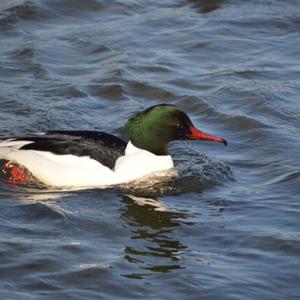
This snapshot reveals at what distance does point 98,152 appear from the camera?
11.3m

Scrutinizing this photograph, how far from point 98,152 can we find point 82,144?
18 centimetres

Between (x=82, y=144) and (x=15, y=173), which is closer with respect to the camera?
(x=82, y=144)

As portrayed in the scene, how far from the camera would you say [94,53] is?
614 inches

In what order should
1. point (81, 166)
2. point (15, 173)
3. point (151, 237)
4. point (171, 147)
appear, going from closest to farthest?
1. point (151, 237)
2. point (81, 166)
3. point (15, 173)
4. point (171, 147)

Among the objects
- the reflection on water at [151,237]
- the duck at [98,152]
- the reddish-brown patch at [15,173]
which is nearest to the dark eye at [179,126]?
the duck at [98,152]

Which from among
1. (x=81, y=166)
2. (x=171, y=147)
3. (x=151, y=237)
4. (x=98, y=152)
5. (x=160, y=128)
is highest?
(x=160, y=128)

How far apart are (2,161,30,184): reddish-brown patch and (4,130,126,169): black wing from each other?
0.75 feet

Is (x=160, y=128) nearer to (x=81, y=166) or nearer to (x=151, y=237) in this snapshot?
(x=81, y=166)

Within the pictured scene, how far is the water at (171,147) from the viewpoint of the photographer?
8812mm

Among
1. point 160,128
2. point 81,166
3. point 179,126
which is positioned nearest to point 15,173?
point 81,166

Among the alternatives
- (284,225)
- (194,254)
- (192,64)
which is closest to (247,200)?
(284,225)

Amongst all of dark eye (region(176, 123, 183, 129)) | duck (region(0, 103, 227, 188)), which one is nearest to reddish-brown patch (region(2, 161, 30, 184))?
duck (region(0, 103, 227, 188))

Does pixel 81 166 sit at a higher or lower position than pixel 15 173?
higher

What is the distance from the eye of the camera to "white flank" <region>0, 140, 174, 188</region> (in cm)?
1121
